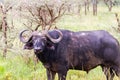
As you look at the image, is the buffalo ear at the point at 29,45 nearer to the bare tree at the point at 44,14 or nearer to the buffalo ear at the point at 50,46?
the buffalo ear at the point at 50,46

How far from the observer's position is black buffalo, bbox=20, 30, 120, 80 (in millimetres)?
6754

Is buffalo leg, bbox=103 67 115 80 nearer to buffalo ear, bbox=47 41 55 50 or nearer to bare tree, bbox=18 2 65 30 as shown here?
buffalo ear, bbox=47 41 55 50

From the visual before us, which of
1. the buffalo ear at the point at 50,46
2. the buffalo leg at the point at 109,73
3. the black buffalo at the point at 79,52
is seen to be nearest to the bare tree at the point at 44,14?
the black buffalo at the point at 79,52

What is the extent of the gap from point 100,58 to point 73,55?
22.0 inches

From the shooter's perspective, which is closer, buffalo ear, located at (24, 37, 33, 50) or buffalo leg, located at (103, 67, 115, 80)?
buffalo ear, located at (24, 37, 33, 50)

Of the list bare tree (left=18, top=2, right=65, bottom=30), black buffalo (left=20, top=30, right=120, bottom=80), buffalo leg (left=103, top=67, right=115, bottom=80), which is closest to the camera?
black buffalo (left=20, top=30, right=120, bottom=80)

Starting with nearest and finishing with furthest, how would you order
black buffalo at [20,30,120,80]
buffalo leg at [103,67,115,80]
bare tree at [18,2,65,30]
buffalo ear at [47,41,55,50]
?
buffalo ear at [47,41,55,50] < black buffalo at [20,30,120,80] < buffalo leg at [103,67,115,80] < bare tree at [18,2,65,30]

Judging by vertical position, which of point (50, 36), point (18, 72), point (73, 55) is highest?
point (50, 36)

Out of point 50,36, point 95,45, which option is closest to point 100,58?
point 95,45

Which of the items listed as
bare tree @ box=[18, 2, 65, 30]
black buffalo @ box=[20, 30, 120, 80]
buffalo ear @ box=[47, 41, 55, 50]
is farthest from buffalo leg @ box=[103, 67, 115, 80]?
bare tree @ box=[18, 2, 65, 30]

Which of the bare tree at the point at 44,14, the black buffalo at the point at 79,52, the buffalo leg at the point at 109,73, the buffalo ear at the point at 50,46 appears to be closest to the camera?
the buffalo ear at the point at 50,46

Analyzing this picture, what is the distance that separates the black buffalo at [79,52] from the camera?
22.2 feet

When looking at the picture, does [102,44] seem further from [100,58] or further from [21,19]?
[21,19]

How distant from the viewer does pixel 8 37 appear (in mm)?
9836
